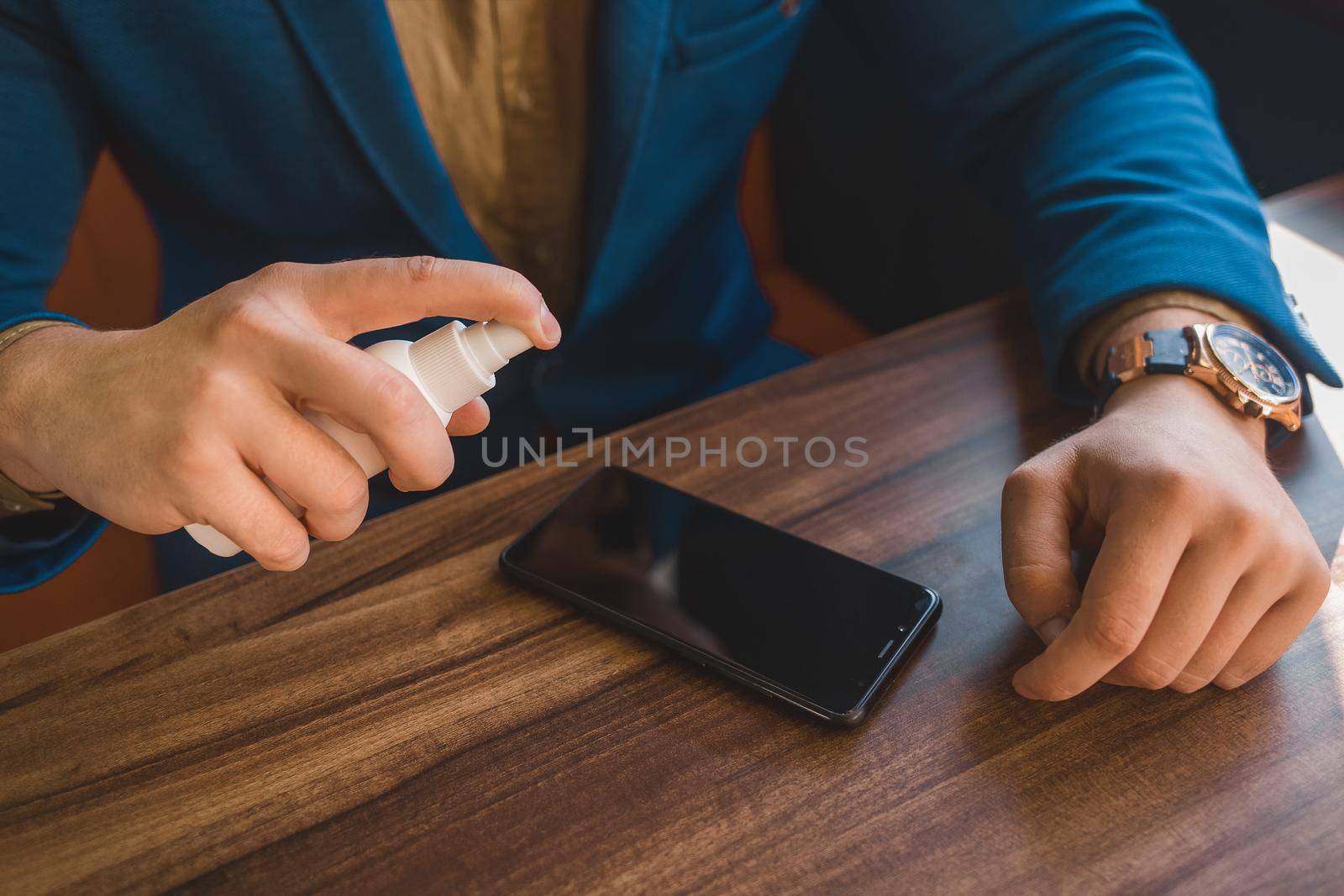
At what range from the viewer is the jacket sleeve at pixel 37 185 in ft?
1.73

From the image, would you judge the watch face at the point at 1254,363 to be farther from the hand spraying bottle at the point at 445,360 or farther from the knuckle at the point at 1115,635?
the hand spraying bottle at the point at 445,360

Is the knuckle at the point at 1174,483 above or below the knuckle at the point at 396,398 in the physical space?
below

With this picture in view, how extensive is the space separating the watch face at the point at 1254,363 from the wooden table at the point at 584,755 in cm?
5

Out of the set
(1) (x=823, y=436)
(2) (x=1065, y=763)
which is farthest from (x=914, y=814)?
(1) (x=823, y=436)

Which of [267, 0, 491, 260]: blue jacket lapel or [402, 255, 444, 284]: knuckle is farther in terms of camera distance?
[267, 0, 491, 260]: blue jacket lapel

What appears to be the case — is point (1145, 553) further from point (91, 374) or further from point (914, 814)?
point (91, 374)

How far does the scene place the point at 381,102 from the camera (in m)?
0.63

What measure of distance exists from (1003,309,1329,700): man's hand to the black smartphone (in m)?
0.06

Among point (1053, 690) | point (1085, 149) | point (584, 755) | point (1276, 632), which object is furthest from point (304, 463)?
point (1085, 149)

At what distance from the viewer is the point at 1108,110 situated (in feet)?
2.21

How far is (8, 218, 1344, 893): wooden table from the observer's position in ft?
1.16

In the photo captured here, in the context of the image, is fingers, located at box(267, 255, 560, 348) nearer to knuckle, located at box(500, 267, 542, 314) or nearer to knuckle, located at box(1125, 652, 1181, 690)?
knuckle, located at box(500, 267, 542, 314)

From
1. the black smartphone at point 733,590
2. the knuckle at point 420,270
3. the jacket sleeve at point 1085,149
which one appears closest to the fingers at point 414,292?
the knuckle at point 420,270

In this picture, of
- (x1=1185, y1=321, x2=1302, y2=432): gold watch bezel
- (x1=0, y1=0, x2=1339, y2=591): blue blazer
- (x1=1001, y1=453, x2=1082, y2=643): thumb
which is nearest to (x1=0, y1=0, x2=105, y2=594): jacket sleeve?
(x1=0, y1=0, x2=1339, y2=591): blue blazer
